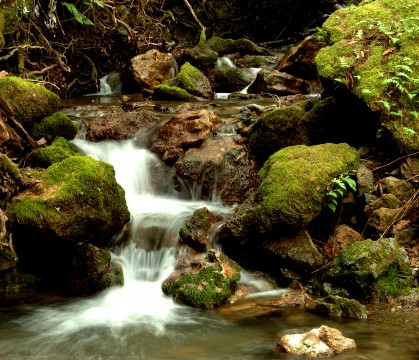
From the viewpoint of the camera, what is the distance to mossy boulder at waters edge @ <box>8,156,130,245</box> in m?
5.69

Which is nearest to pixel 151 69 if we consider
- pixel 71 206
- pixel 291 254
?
pixel 71 206

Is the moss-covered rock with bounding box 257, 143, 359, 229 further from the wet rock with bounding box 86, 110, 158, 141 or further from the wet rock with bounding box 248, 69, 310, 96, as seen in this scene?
the wet rock with bounding box 248, 69, 310, 96

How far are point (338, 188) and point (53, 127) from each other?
14.9 feet

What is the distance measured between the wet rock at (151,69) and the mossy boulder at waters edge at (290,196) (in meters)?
7.74

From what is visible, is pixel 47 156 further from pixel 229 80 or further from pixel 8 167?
pixel 229 80

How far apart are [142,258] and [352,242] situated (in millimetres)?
2764

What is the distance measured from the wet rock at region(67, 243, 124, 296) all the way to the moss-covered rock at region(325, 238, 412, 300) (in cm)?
269

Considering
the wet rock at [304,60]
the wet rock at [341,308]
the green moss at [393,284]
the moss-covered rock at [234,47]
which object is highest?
the moss-covered rock at [234,47]

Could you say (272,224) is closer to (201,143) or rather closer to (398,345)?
(398,345)

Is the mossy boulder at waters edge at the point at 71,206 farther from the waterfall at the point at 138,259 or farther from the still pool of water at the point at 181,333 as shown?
the still pool of water at the point at 181,333

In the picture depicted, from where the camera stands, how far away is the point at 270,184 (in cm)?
628

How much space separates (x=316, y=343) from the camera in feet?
13.4

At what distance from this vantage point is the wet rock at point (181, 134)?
820 centimetres

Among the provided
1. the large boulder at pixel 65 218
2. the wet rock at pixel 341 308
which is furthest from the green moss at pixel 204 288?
the wet rock at pixel 341 308
